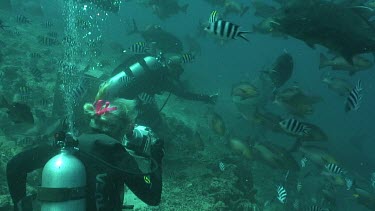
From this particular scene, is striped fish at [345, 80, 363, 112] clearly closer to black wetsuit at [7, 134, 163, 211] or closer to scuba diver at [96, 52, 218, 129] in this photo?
scuba diver at [96, 52, 218, 129]

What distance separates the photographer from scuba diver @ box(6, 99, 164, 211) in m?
3.43

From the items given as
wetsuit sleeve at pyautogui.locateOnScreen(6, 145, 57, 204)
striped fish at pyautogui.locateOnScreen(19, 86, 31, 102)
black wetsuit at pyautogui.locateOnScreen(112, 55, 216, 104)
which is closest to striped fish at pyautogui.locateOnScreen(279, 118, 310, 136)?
black wetsuit at pyautogui.locateOnScreen(112, 55, 216, 104)

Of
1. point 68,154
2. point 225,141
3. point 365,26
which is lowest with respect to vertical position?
point 225,141

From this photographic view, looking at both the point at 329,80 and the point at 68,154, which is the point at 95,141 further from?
the point at 329,80

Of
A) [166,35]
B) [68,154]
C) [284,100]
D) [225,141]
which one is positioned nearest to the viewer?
[68,154]

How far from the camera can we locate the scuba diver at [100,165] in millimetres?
3434

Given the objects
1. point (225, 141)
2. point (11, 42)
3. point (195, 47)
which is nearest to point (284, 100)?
point (225, 141)

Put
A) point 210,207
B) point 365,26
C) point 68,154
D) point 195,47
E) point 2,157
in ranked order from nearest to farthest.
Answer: point 68,154
point 365,26
point 210,207
point 2,157
point 195,47

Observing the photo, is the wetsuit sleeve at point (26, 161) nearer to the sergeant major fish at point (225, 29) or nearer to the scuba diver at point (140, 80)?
the scuba diver at point (140, 80)

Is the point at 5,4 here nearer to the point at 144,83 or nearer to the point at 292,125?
the point at 144,83

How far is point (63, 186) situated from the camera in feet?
11.2

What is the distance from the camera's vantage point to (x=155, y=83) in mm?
9102

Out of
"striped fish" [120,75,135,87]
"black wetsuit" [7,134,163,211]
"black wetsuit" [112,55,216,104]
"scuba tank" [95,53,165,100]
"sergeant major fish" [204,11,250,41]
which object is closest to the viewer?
"black wetsuit" [7,134,163,211]

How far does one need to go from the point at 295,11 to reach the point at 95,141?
15.0 feet
